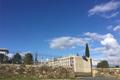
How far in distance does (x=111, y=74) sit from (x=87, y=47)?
82.3ft

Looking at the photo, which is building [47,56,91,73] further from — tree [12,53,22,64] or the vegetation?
the vegetation

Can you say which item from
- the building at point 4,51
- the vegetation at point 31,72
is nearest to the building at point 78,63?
the building at point 4,51

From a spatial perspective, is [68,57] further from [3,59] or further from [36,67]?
[36,67]

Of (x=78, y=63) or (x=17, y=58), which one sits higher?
(x=17, y=58)

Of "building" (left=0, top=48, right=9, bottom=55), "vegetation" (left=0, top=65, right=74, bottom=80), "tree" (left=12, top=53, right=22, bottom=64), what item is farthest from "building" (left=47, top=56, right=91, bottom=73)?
"vegetation" (left=0, top=65, right=74, bottom=80)

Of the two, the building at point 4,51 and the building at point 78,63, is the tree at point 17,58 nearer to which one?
the building at point 4,51

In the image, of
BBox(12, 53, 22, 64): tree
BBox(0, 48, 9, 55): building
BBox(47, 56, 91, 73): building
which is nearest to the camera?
BBox(0, 48, 9, 55): building

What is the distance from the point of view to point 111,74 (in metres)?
55.1

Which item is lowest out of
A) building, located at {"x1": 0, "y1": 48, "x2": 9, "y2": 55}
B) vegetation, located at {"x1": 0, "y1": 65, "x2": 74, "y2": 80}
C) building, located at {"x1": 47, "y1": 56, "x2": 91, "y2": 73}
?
vegetation, located at {"x1": 0, "y1": 65, "x2": 74, "y2": 80}

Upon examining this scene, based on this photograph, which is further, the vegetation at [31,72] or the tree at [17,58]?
the tree at [17,58]

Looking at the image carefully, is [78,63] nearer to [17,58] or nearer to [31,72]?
[17,58]

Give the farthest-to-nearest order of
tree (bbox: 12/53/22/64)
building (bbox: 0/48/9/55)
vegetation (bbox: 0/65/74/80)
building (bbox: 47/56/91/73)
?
building (bbox: 47/56/91/73)
tree (bbox: 12/53/22/64)
building (bbox: 0/48/9/55)
vegetation (bbox: 0/65/74/80)

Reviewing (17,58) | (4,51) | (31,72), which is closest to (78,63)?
(17,58)

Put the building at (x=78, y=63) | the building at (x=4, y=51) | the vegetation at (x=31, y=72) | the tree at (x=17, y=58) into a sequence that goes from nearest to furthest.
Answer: the vegetation at (x=31, y=72)
the building at (x=4, y=51)
the tree at (x=17, y=58)
the building at (x=78, y=63)
